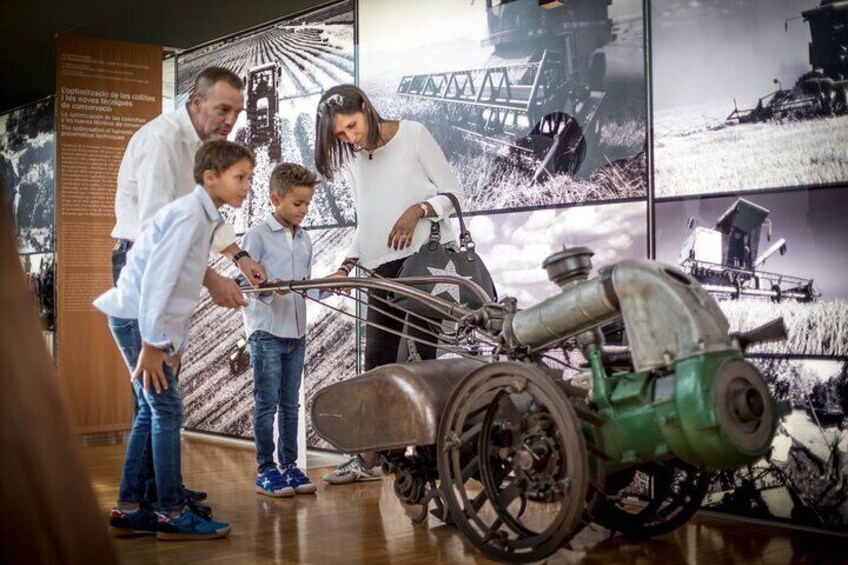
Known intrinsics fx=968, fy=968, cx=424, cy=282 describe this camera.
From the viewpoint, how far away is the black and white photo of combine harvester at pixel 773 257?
3430 millimetres

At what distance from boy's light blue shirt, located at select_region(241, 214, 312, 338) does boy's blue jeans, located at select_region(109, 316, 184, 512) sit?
0.85 meters

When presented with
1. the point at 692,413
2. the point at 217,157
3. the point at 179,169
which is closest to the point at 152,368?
the point at 217,157

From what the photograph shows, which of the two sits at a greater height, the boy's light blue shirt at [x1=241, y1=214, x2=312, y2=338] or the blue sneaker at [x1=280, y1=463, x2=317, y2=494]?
the boy's light blue shirt at [x1=241, y1=214, x2=312, y2=338]

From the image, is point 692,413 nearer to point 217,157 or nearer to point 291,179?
point 217,157

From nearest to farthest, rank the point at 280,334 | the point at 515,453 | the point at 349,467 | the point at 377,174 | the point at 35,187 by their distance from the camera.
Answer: the point at 515,453
the point at 280,334
the point at 377,174
the point at 349,467
the point at 35,187

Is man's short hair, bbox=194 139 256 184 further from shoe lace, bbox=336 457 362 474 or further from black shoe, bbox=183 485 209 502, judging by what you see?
shoe lace, bbox=336 457 362 474

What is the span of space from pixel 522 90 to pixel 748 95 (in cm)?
111

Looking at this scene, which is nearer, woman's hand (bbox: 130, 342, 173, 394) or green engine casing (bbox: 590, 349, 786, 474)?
green engine casing (bbox: 590, 349, 786, 474)

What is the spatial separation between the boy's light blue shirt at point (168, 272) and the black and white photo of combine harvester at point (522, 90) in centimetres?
161

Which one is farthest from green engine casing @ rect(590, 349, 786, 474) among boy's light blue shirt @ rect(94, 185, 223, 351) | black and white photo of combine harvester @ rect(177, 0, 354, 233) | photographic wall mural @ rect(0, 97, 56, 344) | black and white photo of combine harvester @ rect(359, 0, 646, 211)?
photographic wall mural @ rect(0, 97, 56, 344)

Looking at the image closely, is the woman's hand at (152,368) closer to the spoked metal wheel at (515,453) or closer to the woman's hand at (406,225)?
the spoked metal wheel at (515,453)

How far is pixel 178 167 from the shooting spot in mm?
3711

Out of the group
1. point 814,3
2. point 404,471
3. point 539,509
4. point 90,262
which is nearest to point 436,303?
point 404,471

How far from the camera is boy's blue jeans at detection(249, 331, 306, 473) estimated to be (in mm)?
4246
